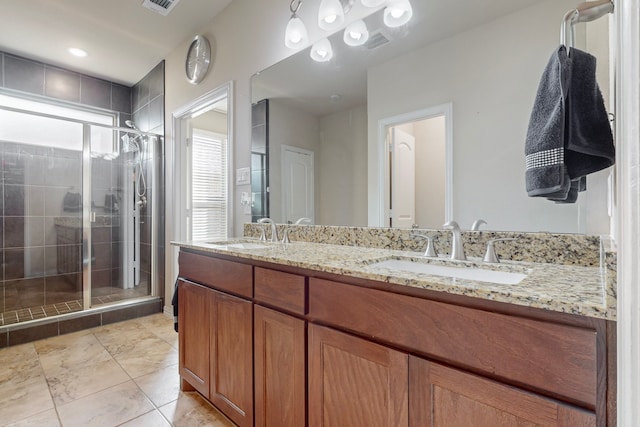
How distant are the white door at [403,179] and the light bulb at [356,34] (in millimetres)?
502

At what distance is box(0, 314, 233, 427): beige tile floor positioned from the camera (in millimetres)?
1558

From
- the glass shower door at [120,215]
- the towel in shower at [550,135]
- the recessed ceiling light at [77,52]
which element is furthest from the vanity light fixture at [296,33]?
the recessed ceiling light at [77,52]

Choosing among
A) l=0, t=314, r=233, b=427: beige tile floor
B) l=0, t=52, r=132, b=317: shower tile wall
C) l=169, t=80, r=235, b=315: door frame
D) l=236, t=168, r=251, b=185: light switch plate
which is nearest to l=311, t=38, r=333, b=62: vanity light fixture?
l=236, t=168, r=251, b=185: light switch plate

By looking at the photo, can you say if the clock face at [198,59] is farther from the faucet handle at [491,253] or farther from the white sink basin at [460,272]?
the faucet handle at [491,253]

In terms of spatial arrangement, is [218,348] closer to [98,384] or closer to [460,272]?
[98,384]

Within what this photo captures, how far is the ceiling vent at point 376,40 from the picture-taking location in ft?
4.96

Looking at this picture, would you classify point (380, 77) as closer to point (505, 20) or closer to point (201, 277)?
point (505, 20)

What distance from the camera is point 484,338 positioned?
693mm

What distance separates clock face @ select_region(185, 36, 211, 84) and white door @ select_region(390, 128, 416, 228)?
1.92 m

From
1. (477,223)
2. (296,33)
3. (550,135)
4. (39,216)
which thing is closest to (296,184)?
(296,33)

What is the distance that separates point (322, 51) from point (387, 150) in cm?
74

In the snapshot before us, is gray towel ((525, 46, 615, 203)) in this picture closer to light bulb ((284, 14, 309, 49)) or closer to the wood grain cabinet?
the wood grain cabinet

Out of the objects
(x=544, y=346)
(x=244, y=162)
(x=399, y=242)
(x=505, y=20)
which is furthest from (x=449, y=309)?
(x=244, y=162)

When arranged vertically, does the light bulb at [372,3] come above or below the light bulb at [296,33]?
below
